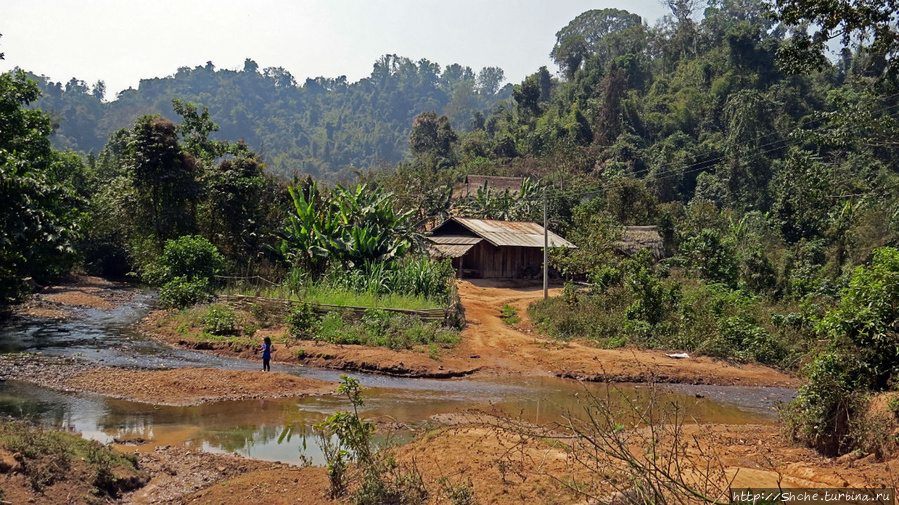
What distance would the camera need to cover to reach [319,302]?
800 inches

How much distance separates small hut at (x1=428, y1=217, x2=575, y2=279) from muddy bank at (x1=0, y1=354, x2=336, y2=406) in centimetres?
1830

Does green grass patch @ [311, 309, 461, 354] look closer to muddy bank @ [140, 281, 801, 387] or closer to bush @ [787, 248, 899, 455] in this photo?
muddy bank @ [140, 281, 801, 387]

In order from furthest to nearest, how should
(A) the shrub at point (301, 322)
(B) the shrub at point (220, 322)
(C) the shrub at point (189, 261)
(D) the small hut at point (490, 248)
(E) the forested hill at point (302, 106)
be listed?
1. (E) the forested hill at point (302, 106)
2. (D) the small hut at point (490, 248)
3. (C) the shrub at point (189, 261)
4. (B) the shrub at point (220, 322)
5. (A) the shrub at point (301, 322)

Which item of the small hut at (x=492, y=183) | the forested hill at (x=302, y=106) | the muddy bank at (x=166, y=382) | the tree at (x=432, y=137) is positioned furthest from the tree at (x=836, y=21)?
the forested hill at (x=302, y=106)

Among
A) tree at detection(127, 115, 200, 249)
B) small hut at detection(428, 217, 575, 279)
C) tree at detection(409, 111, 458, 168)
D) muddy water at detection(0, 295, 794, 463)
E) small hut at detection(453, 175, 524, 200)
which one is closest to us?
muddy water at detection(0, 295, 794, 463)

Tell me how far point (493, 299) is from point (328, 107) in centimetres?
11928

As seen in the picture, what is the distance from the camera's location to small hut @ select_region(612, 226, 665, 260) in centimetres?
3359

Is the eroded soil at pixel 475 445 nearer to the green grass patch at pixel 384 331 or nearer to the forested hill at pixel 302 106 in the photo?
the green grass patch at pixel 384 331

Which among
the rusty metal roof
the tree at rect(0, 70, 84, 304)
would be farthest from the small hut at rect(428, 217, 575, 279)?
the tree at rect(0, 70, 84, 304)

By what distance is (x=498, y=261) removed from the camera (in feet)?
109

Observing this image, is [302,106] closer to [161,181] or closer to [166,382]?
[161,181]

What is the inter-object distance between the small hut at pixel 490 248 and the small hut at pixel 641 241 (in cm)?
325

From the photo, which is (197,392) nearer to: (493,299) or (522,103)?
(493,299)

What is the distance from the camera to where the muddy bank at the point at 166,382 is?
12.4 m
